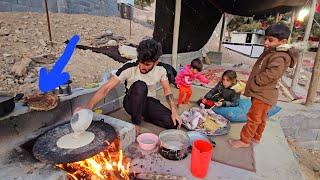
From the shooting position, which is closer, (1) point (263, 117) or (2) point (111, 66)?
(1) point (263, 117)

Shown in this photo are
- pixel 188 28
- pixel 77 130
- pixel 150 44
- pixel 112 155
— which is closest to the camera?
pixel 77 130

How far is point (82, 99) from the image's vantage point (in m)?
3.18

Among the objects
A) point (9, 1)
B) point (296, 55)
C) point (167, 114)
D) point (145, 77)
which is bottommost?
point (167, 114)

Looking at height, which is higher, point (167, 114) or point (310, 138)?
point (167, 114)

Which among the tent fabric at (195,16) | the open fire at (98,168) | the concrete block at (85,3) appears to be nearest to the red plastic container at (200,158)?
the open fire at (98,168)

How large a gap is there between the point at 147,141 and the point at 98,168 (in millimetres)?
752

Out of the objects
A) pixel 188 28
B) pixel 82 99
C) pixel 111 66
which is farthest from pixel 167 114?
pixel 188 28

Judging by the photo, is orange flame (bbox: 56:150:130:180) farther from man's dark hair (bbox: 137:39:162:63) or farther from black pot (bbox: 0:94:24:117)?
man's dark hair (bbox: 137:39:162:63)

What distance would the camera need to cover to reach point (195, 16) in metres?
7.07

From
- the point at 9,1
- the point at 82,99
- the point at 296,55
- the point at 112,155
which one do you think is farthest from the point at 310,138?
the point at 9,1

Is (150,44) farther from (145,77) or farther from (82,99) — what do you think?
(82,99)

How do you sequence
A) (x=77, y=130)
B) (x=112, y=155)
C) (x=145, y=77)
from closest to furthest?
(x=77, y=130) → (x=112, y=155) → (x=145, y=77)

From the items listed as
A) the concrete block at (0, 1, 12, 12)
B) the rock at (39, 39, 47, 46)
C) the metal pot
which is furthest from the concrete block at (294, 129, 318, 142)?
the concrete block at (0, 1, 12, 12)

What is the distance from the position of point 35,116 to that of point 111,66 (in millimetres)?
3803
